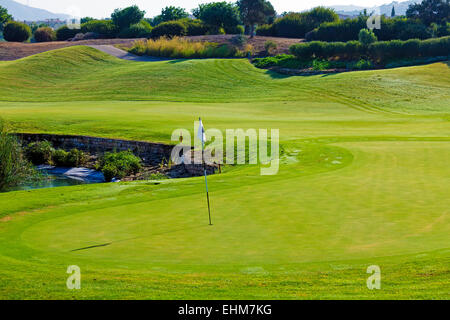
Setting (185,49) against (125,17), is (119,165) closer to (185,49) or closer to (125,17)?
(185,49)

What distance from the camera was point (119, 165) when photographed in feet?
86.6

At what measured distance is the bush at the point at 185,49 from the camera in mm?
66688

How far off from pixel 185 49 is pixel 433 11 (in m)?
31.5

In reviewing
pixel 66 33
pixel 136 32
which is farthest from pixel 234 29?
pixel 66 33

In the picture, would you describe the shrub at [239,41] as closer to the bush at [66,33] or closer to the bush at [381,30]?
the bush at [381,30]

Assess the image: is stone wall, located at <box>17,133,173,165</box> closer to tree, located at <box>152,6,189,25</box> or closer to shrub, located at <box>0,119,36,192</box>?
shrub, located at <box>0,119,36,192</box>

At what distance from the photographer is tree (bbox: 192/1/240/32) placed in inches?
3169

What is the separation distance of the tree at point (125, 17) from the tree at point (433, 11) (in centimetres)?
3913

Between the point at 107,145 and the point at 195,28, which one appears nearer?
the point at 107,145

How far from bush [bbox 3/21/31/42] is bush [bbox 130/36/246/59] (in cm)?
2426

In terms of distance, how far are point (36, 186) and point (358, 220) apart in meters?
15.9

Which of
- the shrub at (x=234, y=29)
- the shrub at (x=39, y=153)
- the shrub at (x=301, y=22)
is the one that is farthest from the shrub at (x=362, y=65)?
the shrub at (x=39, y=153)
